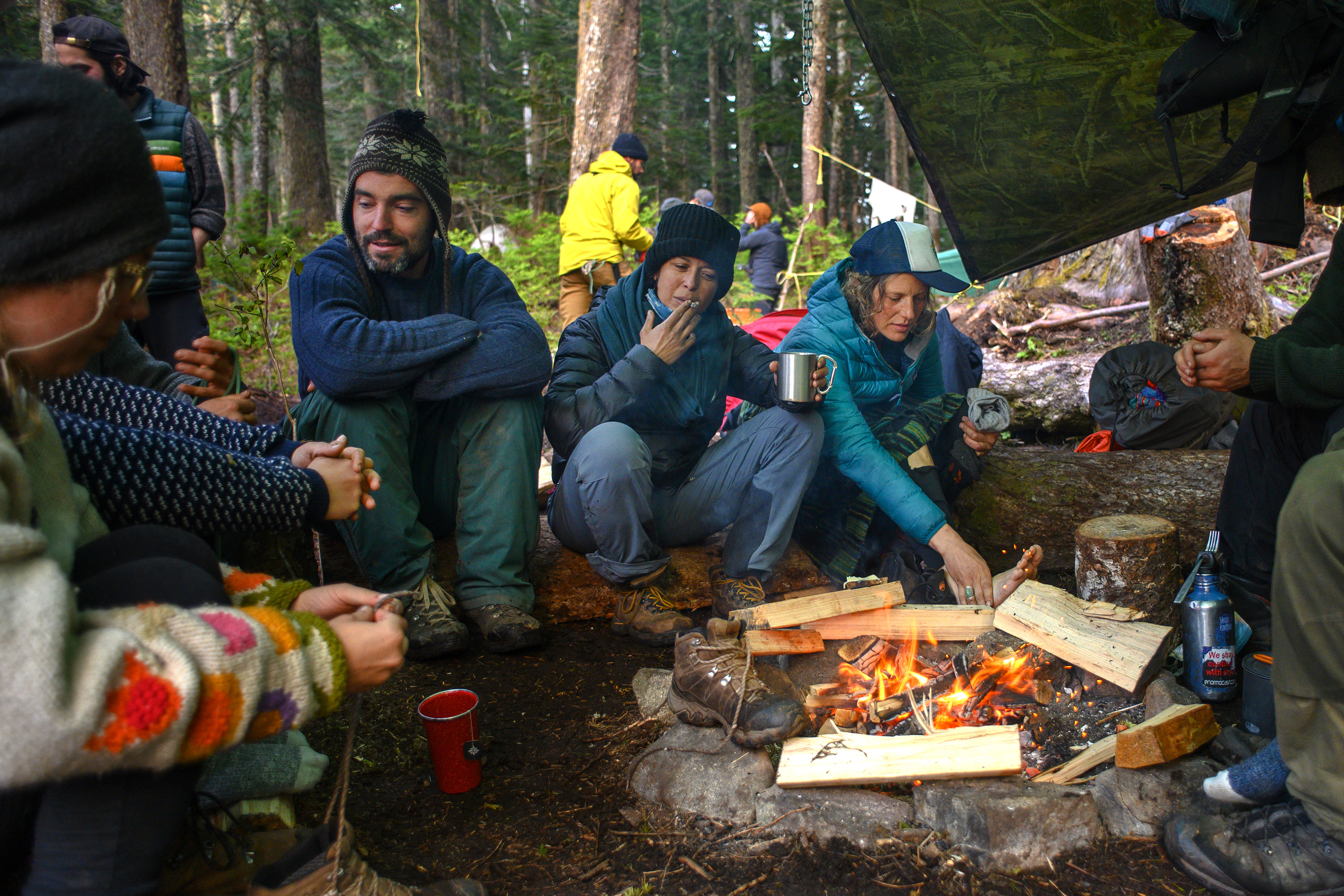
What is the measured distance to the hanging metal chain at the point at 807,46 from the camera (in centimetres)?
298

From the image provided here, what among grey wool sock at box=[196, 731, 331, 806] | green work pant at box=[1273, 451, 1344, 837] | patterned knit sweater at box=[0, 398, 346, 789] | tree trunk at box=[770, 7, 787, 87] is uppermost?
tree trunk at box=[770, 7, 787, 87]

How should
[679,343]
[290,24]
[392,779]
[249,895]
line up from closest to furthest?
[249,895], [392,779], [679,343], [290,24]

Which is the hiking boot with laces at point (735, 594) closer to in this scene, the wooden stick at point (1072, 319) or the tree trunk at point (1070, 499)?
the tree trunk at point (1070, 499)

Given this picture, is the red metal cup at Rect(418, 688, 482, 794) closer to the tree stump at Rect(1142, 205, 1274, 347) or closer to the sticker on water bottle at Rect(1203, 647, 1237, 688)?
the sticker on water bottle at Rect(1203, 647, 1237, 688)

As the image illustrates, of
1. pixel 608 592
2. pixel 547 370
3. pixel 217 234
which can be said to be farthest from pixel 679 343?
pixel 217 234

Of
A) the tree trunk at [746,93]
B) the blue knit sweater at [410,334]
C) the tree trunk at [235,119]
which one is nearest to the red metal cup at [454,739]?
the blue knit sweater at [410,334]

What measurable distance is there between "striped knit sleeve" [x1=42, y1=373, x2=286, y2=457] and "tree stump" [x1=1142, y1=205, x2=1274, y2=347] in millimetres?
5219

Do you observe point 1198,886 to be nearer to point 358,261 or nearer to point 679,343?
point 679,343

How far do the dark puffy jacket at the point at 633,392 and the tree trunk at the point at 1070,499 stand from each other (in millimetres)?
Answer: 1361

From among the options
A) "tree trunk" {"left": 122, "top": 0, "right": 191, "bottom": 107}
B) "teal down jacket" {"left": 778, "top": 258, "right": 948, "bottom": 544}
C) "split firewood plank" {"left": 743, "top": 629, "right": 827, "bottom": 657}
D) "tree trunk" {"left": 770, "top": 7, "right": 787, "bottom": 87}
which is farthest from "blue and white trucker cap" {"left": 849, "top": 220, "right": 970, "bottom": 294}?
"tree trunk" {"left": 770, "top": 7, "right": 787, "bottom": 87}

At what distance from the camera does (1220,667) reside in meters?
2.41

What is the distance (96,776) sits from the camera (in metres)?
1.14

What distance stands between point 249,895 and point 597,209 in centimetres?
601

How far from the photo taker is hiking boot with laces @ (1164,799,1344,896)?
172 cm
